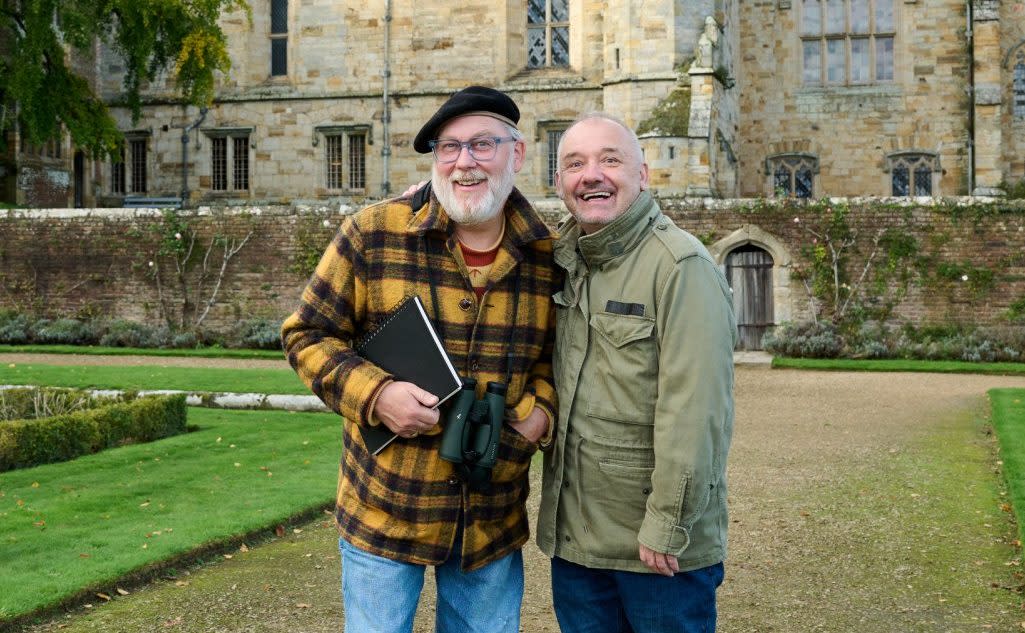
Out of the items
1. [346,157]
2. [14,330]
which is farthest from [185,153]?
[14,330]

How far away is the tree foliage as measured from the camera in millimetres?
22141

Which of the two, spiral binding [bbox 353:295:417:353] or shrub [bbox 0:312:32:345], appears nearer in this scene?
spiral binding [bbox 353:295:417:353]

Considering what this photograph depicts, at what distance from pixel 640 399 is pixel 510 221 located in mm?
713

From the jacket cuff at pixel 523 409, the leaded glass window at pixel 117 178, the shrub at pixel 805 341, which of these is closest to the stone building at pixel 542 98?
the leaded glass window at pixel 117 178

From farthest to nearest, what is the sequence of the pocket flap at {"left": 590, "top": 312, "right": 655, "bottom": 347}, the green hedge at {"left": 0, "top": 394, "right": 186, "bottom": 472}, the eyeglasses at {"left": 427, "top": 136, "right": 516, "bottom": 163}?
the green hedge at {"left": 0, "top": 394, "right": 186, "bottom": 472}, the eyeglasses at {"left": 427, "top": 136, "right": 516, "bottom": 163}, the pocket flap at {"left": 590, "top": 312, "right": 655, "bottom": 347}

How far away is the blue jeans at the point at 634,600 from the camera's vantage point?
317 centimetres

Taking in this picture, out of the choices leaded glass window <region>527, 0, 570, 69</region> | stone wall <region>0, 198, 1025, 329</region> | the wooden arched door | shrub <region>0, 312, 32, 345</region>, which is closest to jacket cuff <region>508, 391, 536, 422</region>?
stone wall <region>0, 198, 1025, 329</region>

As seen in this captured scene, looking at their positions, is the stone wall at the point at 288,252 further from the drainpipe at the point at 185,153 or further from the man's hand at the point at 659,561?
the man's hand at the point at 659,561

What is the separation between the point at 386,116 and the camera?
27.4 m

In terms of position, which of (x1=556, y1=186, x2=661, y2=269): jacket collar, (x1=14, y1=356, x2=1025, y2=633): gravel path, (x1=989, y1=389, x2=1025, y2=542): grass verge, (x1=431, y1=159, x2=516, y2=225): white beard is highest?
(x1=431, y1=159, x2=516, y2=225): white beard

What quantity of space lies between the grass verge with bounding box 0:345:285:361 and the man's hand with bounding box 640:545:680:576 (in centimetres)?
1645

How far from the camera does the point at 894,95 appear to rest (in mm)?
26312

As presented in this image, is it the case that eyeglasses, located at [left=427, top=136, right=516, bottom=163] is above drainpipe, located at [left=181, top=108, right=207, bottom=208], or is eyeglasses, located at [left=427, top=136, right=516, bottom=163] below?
below

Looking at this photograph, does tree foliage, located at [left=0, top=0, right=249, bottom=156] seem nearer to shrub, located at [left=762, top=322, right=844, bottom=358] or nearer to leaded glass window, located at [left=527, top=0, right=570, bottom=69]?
leaded glass window, located at [left=527, top=0, right=570, bottom=69]
